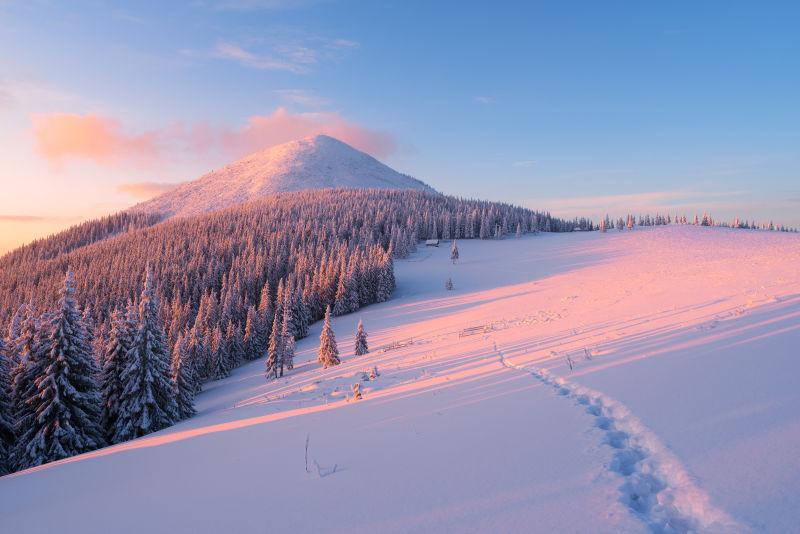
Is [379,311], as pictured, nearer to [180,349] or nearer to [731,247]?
[180,349]

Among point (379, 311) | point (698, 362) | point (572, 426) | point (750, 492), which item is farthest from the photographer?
point (379, 311)

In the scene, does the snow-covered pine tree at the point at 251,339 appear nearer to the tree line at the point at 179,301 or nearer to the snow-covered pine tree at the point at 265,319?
the tree line at the point at 179,301

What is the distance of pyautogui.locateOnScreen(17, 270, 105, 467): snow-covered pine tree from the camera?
21016 mm

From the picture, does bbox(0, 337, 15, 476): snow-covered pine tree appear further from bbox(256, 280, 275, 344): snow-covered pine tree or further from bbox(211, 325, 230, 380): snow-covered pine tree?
bbox(256, 280, 275, 344): snow-covered pine tree

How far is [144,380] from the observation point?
2503 centimetres

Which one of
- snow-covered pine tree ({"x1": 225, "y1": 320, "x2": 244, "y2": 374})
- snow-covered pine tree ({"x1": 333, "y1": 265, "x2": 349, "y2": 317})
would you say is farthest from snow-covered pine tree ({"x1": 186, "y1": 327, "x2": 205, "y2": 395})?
snow-covered pine tree ({"x1": 333, "y1": 265, "x2": 349, "y2": 317})

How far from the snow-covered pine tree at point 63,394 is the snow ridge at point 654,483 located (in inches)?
1000

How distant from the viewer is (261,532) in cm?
455

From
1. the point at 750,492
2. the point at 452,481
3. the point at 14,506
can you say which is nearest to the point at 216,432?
the point at 14,506

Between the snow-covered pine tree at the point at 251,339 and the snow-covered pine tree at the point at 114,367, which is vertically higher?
the snow-covered pine tree at the point at 114,367

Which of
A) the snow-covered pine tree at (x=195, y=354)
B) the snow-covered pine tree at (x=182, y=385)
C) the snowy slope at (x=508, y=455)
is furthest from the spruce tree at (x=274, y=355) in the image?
the snowy slope at (x=508, y=455)

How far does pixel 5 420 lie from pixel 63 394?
11.1ft

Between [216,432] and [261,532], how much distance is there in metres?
7.26

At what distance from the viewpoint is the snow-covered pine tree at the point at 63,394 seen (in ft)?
68.9
